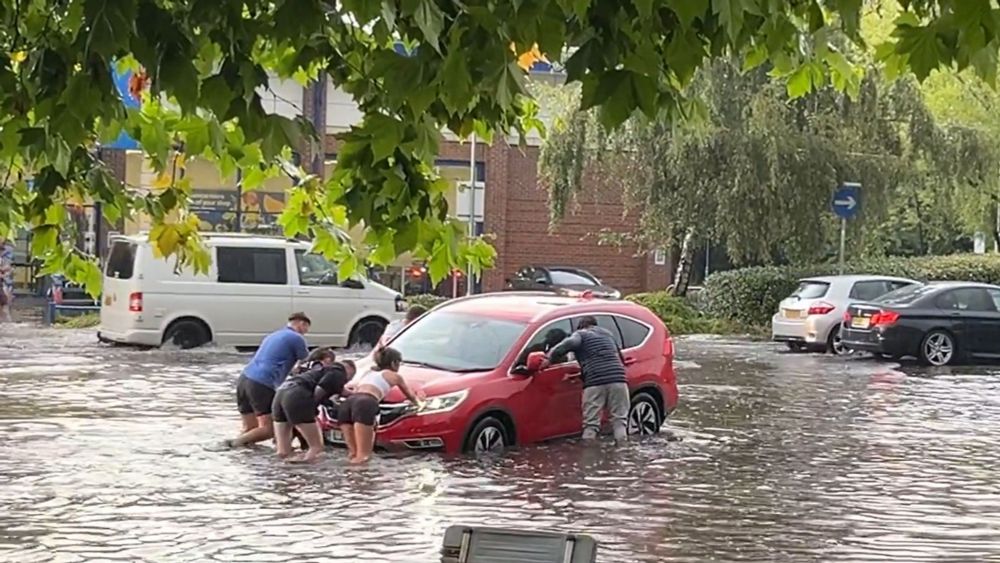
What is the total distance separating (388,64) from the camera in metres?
4.86

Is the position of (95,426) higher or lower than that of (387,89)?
lower

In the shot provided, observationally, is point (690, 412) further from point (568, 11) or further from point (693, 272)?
point (693, 272)

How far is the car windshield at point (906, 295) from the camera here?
25031mm

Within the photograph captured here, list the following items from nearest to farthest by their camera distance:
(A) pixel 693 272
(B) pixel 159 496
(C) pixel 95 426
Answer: (B) pixel 159 496
(C) pixel 95 426
(A) pixel 693 272

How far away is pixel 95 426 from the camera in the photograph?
49.2 ft

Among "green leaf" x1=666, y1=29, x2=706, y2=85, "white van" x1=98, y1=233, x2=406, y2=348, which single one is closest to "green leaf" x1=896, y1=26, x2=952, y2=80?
"green leaf" x1=666, y1=29, x2=706, y2=85

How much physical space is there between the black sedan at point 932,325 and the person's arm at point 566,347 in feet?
38.9

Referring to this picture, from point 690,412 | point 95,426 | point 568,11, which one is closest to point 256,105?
point 568,11

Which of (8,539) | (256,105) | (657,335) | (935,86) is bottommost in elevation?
(8,539)

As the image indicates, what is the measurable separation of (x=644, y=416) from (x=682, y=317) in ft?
59.1

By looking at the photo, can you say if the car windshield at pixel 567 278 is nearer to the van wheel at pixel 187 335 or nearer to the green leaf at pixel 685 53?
the van wheel at pixel 187 335

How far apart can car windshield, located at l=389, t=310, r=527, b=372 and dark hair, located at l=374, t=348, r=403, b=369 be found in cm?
80

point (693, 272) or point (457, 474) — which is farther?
point (693, 272)

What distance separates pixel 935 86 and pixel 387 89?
35976mm
